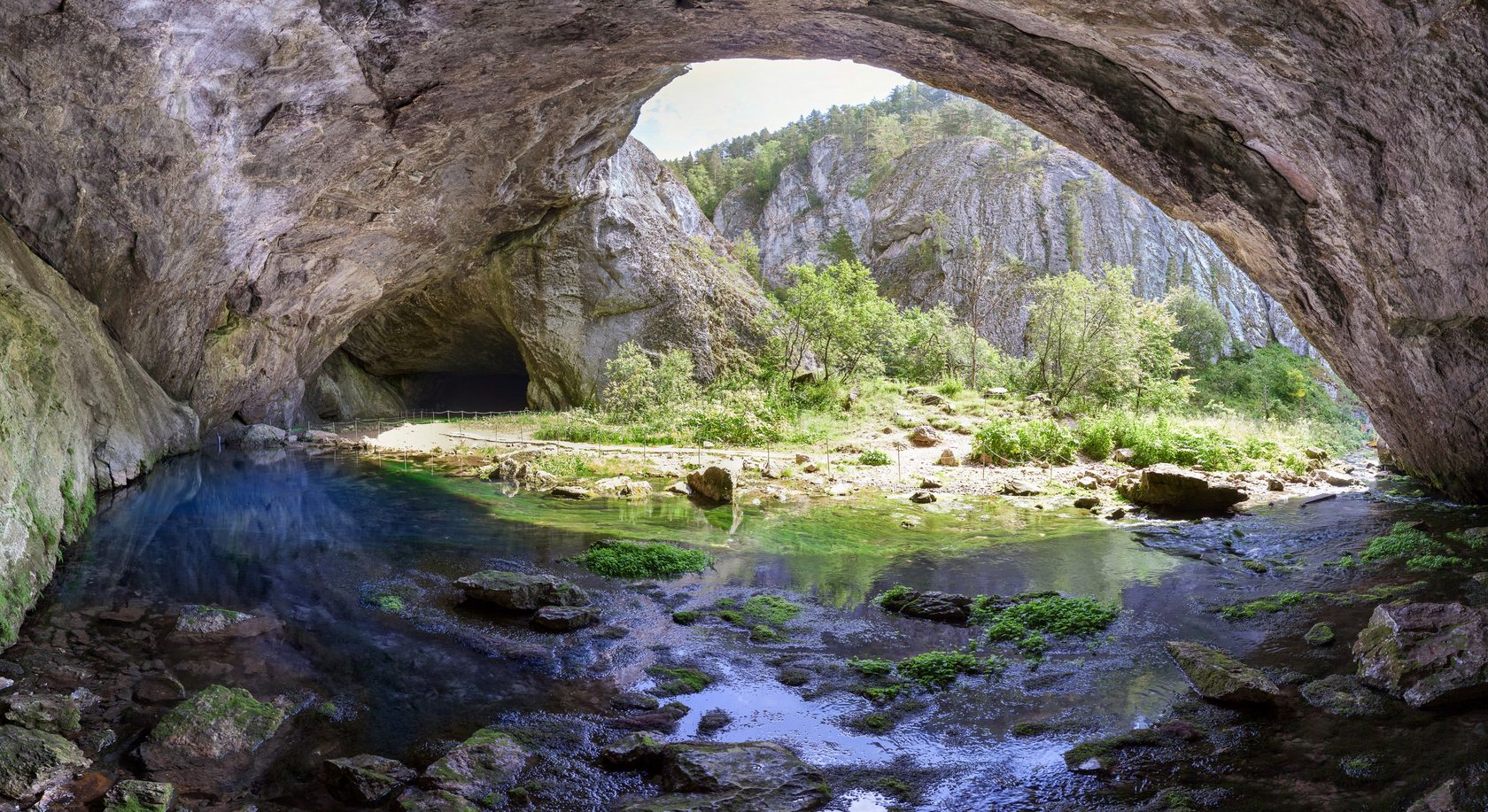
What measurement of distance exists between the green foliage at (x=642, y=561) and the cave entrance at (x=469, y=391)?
28.5 m

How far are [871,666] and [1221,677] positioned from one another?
265cm

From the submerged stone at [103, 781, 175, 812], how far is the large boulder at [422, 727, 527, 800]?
1346 mm

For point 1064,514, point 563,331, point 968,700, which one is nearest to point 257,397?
point 563,331

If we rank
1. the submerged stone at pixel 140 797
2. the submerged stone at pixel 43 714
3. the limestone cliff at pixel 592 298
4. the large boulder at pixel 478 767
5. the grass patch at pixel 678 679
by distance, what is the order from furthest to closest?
the limestone cliff at pixel 592 298, the grass patch at pixel 678 679, the submerged stone at pixel 43 714, the large boulder at pixel 478 767, the submerged stone at pixel 140 797

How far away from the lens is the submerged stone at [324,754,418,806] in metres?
4.66

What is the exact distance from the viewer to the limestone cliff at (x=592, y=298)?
27812 millimetres

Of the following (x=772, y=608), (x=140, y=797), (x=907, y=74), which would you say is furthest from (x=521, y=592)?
(x=907, y=74)

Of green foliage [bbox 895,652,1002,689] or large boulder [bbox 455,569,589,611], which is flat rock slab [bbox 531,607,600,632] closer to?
large boulder [bbox 455,569,589,611]

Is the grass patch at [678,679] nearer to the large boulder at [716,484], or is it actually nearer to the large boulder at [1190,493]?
the large boulder at [716,484]

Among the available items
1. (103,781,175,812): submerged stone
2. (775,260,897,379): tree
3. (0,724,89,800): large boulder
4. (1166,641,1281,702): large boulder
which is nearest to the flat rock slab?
(103,781,175,812): submerged stone

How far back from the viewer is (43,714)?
5125mm

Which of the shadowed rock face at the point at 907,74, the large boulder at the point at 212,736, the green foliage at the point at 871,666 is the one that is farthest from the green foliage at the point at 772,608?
the shadowed rock face at the point at 907,74

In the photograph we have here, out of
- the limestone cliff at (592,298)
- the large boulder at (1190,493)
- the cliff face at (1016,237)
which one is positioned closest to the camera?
the large boulder at (1190,493)

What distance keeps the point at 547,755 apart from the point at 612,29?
949cm
